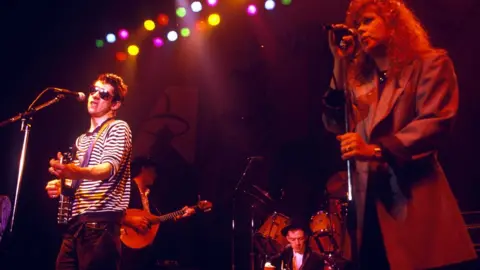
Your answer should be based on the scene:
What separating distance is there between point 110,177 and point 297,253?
172 inches

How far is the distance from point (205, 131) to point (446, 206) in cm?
645

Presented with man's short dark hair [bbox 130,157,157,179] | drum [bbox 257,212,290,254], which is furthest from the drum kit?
man's short dark hair [bbox 130,157,157,179]

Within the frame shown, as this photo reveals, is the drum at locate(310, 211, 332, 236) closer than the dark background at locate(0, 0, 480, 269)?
No

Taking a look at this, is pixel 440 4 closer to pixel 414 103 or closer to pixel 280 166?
pixel 280 166

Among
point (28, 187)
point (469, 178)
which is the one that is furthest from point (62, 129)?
point (469, 178)

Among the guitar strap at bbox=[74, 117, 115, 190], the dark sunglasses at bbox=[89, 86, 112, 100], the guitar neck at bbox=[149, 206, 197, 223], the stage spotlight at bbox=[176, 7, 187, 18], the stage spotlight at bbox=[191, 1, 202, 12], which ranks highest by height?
the stage spotlight at bbox=[191, 1, 202, 12]

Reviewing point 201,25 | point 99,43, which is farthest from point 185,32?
point 99,43

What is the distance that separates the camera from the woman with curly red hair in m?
1.81

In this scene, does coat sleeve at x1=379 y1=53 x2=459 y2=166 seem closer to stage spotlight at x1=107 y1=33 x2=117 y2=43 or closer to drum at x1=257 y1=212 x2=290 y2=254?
stage spotlight at x1=107 y1=33 x2=117 y2=43

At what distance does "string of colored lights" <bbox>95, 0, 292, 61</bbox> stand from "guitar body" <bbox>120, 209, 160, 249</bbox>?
236 centimetres

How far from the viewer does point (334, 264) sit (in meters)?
6.42

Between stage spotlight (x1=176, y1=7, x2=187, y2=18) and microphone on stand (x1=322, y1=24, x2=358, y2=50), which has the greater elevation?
stage spotlight (x1=176, y1=7, x2=187, y2=18)

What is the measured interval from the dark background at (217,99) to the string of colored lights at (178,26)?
0.12 m

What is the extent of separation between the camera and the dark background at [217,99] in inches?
229
